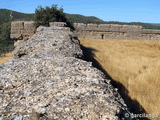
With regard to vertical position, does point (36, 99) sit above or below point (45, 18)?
below

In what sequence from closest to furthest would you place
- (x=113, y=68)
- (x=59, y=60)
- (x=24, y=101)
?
(x=24, y=101)
(x=59, y=60)
(x=113, y=68)

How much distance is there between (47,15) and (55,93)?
26.0 feet

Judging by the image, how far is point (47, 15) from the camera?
9.40 metres

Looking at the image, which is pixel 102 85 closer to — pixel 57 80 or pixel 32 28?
pixel 57 80

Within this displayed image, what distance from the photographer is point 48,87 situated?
2.11 m

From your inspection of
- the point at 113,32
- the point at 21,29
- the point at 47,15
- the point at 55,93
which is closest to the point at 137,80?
the point at 55,93

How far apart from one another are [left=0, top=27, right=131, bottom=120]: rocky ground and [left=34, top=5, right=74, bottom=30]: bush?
6.58 meters

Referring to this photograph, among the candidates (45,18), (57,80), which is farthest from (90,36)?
(57,80)

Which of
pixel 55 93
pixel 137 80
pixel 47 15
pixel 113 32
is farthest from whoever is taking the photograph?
pixel 113 32

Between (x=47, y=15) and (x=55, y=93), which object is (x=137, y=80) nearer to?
(x=55, y=93)

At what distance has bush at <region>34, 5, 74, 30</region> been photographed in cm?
933

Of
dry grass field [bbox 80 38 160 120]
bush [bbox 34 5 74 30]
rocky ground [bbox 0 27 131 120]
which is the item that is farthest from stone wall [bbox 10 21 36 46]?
rocky ground [bbox 0 27 131 120]

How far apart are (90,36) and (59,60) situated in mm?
9105

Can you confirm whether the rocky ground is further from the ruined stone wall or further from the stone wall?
the ruined stone wall
